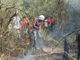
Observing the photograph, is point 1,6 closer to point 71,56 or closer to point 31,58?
point 31,58

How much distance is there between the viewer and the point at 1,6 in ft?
13.4

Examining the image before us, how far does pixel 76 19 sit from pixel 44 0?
4284mm

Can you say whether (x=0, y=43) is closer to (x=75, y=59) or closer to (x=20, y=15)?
(x=20, y=15)

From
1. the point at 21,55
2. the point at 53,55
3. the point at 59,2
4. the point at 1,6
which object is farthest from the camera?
the point at 59,2

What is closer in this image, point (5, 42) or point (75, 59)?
point (75, 59)

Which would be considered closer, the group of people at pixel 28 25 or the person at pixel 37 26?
the group of people at pixel 28 25

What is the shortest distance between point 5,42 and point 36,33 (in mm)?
1557

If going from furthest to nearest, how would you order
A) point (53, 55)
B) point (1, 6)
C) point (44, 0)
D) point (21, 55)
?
1. point (44, 0)
2. point (21, 55)
3. point (1, 6)
4. point (53, 55)

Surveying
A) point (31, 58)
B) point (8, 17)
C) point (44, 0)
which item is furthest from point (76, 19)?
point (44, 0)

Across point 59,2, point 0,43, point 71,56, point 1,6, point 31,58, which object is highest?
point 59,2

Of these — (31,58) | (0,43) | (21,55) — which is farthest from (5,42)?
(31,58)

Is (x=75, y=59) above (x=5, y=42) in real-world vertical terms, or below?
below

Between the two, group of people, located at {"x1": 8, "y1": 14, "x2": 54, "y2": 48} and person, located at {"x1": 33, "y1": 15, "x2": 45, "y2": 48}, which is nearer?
group of people, located at {"x1": 8, "y1": 14, "x2": 54, "y2": 48}

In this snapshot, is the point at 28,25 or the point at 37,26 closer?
the point at 28,25
